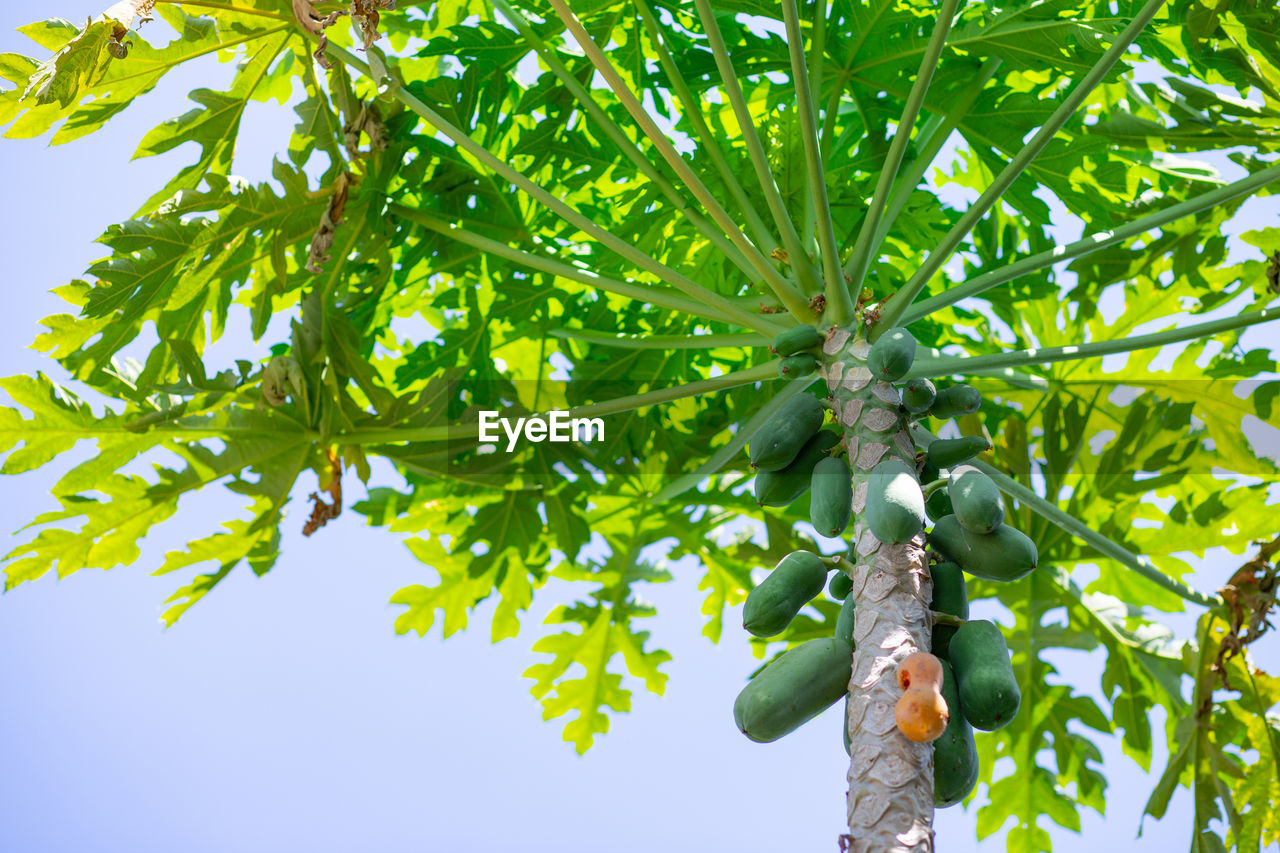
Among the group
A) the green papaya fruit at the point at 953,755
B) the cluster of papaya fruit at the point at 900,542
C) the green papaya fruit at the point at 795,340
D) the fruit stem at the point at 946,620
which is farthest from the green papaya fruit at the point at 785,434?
the green papaya fruit at the point at 953,755

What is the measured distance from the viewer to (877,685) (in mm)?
1721

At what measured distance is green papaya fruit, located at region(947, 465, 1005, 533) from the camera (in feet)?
6.15

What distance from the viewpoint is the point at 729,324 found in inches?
145

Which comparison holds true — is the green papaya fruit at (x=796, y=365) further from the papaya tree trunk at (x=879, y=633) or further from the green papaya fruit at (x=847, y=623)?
the green papaya fruit at (x=847, y=623)

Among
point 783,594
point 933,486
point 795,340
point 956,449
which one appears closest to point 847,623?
point 783,594

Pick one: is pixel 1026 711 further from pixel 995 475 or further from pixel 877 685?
pixel 877 685

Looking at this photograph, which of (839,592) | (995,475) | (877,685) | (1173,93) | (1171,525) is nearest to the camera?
(877,685)

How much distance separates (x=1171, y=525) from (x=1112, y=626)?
1.36ft

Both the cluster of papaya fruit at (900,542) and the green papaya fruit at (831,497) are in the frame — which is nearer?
the cluster of papaya fruit at (900,542)

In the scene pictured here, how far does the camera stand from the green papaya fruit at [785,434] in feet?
7.30

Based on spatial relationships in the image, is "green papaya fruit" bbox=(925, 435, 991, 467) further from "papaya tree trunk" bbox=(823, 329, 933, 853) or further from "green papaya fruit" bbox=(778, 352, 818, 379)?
"green papaya fruit" bbox=(778, 352, 818, 379)

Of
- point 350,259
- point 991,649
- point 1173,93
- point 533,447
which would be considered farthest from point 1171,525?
point 350,259

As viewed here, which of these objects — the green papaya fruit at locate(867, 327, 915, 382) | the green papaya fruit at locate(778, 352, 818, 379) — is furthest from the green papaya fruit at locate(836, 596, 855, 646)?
the green papaya fruit at locate(778, 352, 818, 379)

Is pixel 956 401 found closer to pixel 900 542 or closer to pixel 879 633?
pixel 900 542
